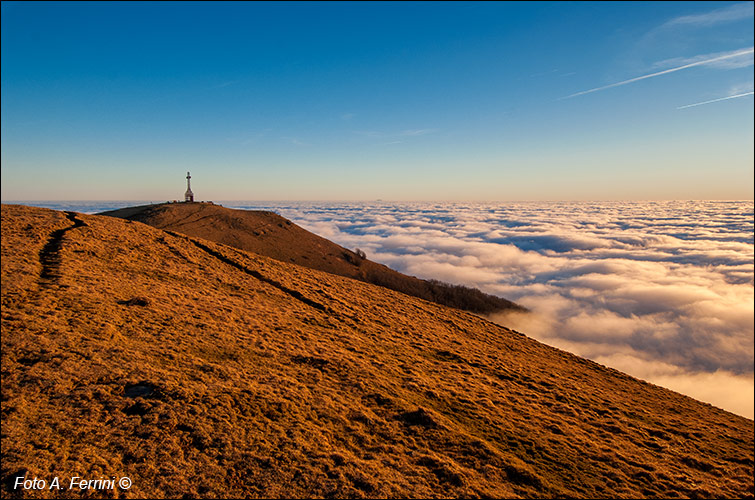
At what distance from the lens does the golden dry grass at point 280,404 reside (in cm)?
809

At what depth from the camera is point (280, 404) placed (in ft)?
35.6

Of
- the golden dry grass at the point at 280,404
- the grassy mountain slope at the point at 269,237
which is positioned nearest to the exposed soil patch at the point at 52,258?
the golden dry grass at the point at 280,404

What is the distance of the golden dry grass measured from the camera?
8.09 metres

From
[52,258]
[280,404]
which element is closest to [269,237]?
[52,258]

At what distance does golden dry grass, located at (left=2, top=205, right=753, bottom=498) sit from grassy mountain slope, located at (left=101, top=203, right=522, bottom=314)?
24.4 m

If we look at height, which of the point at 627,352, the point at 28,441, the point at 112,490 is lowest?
the point at 627,352

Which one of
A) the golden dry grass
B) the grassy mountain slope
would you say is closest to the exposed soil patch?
the golden dry grass

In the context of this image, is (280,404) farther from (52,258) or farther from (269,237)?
(269,237)

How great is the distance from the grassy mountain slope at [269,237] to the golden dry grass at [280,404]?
24.4m

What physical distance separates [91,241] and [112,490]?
22.0m

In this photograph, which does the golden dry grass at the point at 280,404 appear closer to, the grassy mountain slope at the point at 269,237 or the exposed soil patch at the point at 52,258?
the exposed soil patch at the point at 52,258

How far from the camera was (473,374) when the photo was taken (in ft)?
61.8

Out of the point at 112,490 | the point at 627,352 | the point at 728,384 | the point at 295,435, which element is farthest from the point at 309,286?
the point at 728,384

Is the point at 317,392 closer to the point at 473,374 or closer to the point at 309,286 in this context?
the point at 473,374
